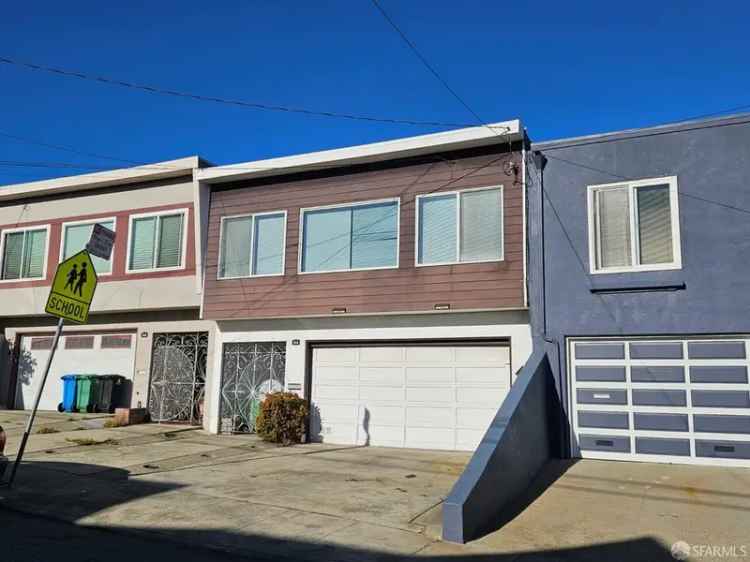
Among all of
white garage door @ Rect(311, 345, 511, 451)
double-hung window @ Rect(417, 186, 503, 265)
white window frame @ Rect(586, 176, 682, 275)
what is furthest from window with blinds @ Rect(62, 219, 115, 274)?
white window frame @ Rect(586, 176, 682, 275)

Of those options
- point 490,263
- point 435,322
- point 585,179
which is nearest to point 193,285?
point 435,322

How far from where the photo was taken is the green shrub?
13.1m

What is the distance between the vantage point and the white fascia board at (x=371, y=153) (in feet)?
39.5

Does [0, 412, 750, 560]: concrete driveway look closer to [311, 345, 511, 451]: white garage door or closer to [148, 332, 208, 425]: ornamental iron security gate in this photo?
[311, 345, 511, 451]: white garage door

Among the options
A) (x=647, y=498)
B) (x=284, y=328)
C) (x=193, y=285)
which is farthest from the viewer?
(x=193, y=285)

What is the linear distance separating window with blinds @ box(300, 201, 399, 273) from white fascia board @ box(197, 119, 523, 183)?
38.5 inches

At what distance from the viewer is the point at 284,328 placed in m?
14.2

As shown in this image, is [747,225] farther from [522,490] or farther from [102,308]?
[102,308]

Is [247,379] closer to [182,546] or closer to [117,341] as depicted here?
[117,341]

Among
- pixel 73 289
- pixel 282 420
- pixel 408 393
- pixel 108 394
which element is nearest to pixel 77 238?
pixel 108 394

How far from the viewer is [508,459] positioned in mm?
8031

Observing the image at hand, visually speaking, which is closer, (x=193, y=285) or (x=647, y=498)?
(x=647, y=498)

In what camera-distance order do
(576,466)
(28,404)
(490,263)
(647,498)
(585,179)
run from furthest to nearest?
1. (28,404)
2. (490,263)
3. (585,179)
4. (576,466)
5. (647,498)

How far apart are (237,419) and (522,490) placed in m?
7.91
